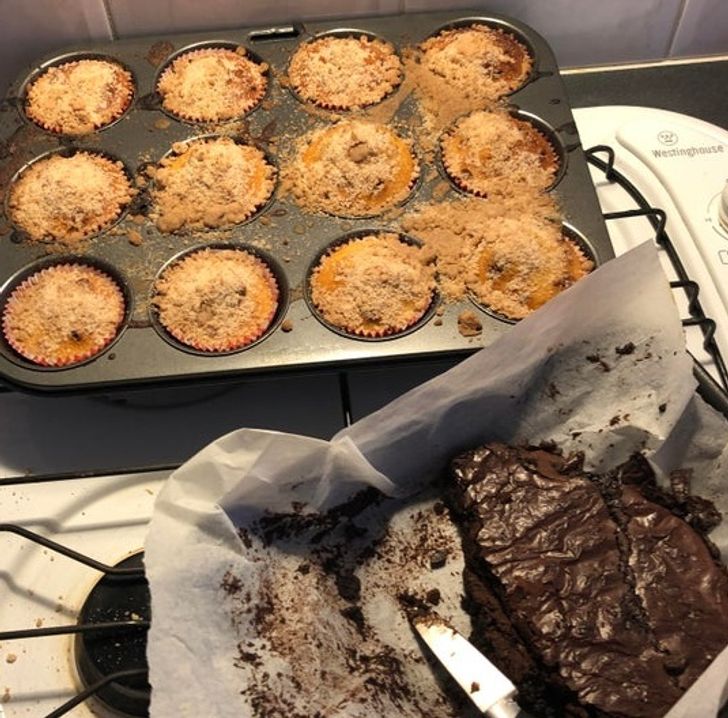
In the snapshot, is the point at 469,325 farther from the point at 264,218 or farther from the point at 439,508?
the point at 264,218

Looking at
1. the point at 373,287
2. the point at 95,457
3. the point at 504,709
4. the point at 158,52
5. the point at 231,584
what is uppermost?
the point at 158,52

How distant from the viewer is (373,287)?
4.34 ft

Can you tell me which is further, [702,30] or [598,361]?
[702,30]

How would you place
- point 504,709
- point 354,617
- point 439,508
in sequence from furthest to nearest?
1. point 439,508
2. point 354,617
3. point 504,709

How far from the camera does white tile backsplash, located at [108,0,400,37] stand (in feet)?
5.10

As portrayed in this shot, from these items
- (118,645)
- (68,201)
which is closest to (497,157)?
(68,201)

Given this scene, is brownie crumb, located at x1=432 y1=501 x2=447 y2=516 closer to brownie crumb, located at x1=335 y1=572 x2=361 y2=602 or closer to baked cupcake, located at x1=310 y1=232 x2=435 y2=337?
brownie crumb, located at x1=335 y1=572 x2=361 y2=602

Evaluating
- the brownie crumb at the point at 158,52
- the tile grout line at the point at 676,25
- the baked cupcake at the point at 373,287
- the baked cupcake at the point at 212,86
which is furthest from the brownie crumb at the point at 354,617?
the tile grout line at the point at 676,25

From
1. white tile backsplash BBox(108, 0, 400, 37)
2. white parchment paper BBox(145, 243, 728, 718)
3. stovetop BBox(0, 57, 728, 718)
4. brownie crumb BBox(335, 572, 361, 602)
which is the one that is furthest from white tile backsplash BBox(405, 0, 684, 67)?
brownie crumb BBox(335, 572, 361, 602)

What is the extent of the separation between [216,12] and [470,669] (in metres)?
1.19

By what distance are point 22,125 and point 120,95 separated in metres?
0.17

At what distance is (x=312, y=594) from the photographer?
1137 millimetres

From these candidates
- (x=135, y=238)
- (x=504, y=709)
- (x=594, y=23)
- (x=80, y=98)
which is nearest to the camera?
(x=504, y=709)

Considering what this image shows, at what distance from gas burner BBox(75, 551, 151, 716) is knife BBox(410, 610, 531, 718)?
35 cm
